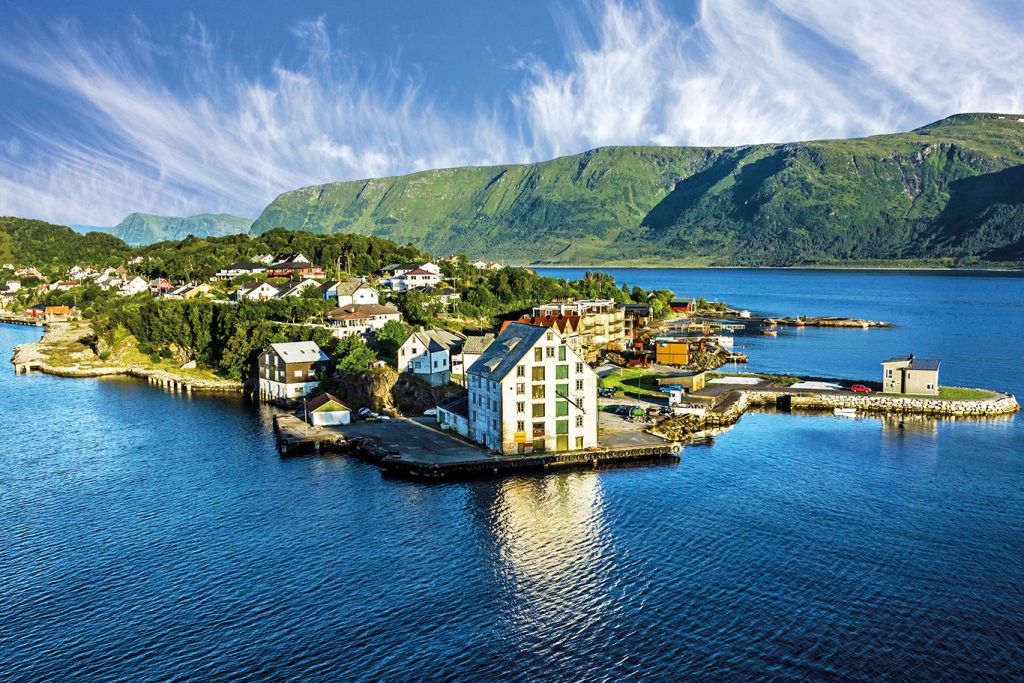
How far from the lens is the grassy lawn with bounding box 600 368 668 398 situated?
8979cm

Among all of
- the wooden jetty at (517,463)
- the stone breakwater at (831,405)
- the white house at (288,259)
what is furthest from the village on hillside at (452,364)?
the white house at (288,259)

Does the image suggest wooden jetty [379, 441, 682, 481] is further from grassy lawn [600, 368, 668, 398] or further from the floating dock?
grassy lawn [600, 368, 668, 398]

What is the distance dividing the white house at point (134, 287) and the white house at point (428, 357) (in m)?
102

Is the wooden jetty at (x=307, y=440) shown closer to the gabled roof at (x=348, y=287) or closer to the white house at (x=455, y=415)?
the white house at (x=455, y=415)

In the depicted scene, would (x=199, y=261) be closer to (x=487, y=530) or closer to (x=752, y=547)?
(x=487, y=530)

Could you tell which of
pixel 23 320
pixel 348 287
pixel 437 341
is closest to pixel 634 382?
pixel 437 341

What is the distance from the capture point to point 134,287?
16625 centimetres

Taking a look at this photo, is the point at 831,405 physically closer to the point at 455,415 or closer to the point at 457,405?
the point at 457,405

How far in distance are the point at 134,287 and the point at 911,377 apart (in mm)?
155352

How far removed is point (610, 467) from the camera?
200 feet

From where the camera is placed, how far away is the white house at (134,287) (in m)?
164

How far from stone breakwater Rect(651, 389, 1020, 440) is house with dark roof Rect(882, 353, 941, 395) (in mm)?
3021

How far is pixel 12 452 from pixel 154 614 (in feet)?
131

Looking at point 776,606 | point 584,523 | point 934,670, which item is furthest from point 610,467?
point 934,670
